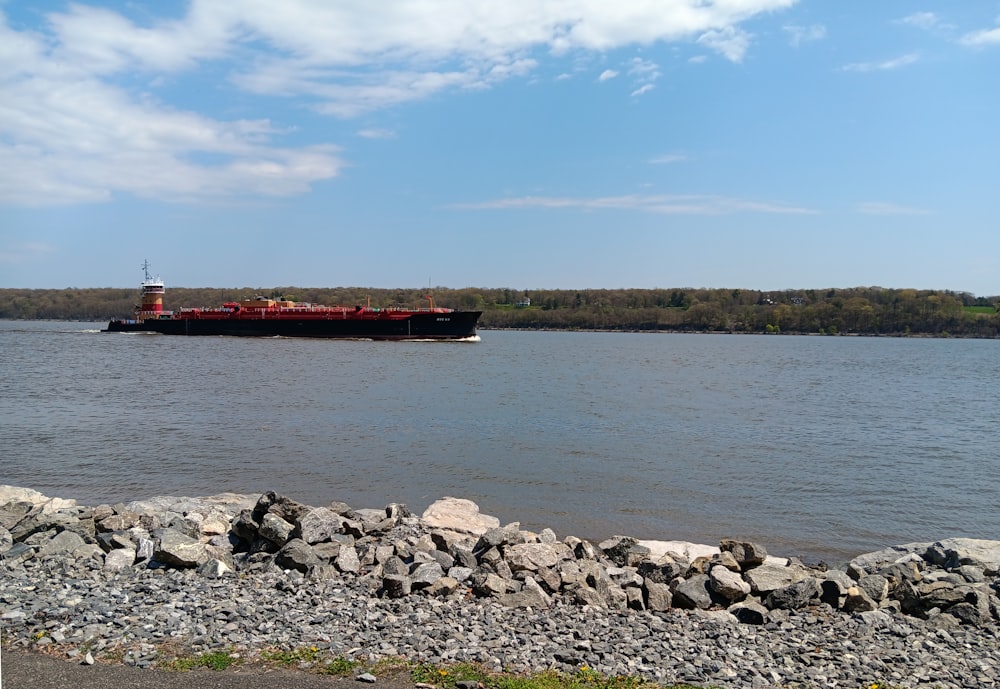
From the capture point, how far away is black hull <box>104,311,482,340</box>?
7800cm

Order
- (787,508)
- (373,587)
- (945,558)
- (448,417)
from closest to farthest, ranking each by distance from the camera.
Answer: (373,587)
(945,558)
(787,508)
(448,417)

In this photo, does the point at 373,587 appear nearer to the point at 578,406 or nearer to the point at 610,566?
the point at 610,566

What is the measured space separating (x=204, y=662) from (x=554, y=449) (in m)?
14.8

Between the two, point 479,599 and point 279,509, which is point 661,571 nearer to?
point 479,599

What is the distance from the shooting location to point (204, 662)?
549 cm

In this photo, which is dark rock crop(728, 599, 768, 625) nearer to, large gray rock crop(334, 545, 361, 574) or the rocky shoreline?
the rocky shoreline

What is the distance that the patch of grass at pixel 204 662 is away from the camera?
5.39 m

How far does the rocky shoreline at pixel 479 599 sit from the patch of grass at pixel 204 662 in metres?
0.14

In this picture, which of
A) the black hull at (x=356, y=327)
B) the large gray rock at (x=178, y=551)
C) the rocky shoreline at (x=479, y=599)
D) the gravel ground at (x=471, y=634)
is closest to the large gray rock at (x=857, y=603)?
the rocky shoreline at (x=479, y=599)

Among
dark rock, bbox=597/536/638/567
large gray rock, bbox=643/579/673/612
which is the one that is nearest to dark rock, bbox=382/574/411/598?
large gray rock, bbox=643/579/673/612

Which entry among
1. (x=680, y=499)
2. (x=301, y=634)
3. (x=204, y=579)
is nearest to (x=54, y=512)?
(x=204, y=579)

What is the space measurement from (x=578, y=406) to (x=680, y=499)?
1462 centimetres

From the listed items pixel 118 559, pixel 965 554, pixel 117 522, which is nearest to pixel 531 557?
pixel 118 559

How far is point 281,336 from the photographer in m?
83.8
